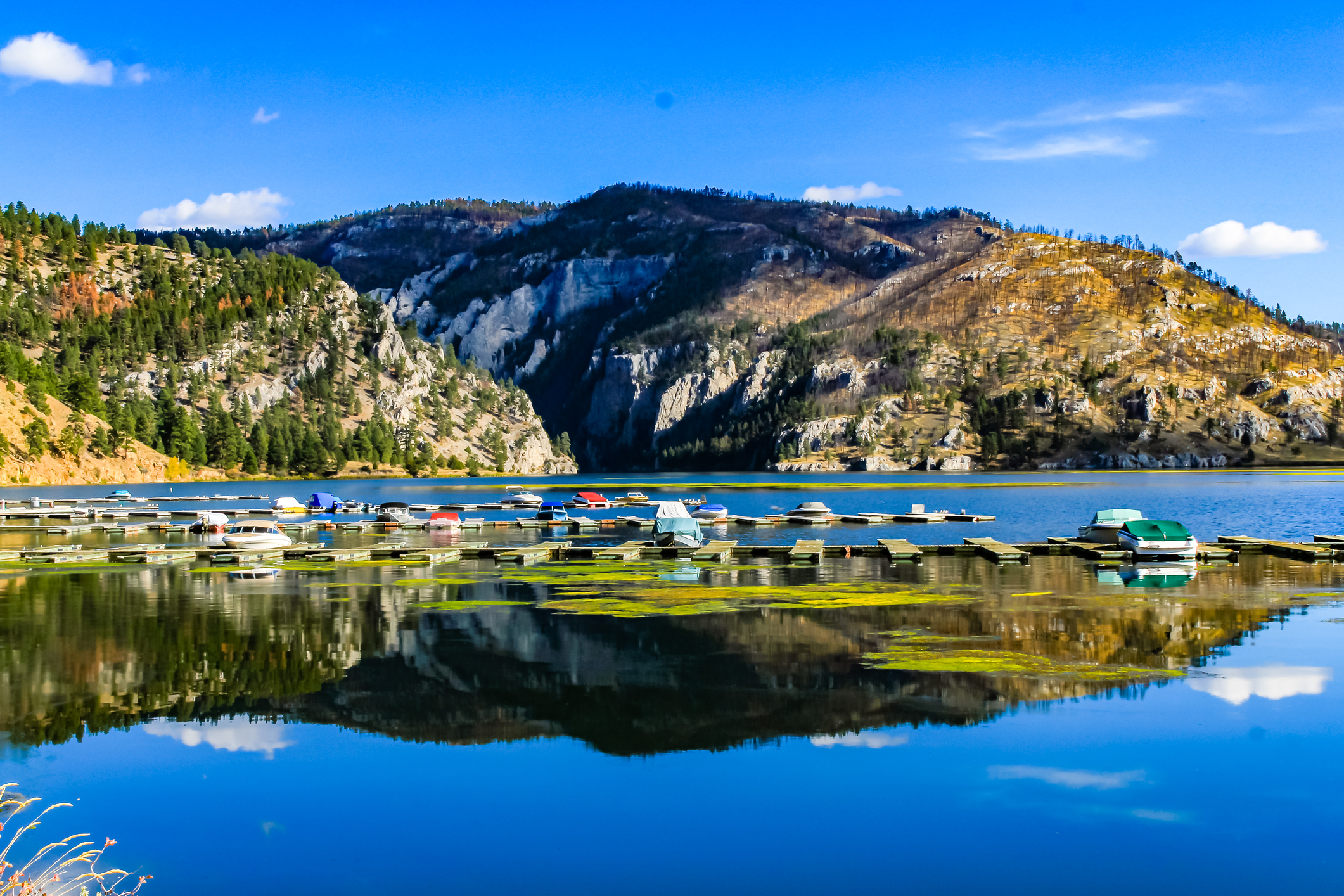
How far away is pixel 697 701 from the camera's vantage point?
1060 inches

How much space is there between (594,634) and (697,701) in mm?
10524

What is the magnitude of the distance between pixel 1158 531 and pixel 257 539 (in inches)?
2253

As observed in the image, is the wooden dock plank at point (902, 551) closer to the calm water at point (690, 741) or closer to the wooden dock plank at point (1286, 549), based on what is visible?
the wooden dock plank at point (1286, 549)

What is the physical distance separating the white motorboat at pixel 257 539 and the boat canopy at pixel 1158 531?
5518 cm

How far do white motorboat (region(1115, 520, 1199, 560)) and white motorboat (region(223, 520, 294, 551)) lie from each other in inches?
2159

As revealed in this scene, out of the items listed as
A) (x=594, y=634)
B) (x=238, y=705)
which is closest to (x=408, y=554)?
(x=594, y=634)

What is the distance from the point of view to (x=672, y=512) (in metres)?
87.3

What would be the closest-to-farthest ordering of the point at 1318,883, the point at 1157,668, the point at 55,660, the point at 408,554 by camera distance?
the point at 1318,883
the point at 1157,668
the point at 55,660
the point at 408,554

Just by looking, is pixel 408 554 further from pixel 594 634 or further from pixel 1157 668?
pixel 1157 668

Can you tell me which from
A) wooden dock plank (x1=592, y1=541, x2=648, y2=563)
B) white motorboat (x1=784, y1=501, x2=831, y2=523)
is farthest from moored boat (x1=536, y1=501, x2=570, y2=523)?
wooden dock plank (x1=592, y1=541, x2=648, y2=563)

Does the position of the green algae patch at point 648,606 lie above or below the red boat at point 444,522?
above

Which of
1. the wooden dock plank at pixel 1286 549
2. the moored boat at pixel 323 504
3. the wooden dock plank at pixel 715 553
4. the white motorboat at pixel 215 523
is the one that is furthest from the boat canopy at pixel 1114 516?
the moored boat at pixel 323 504

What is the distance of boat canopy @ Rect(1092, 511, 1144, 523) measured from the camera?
75.6 m

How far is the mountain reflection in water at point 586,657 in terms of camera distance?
25.6 metres
